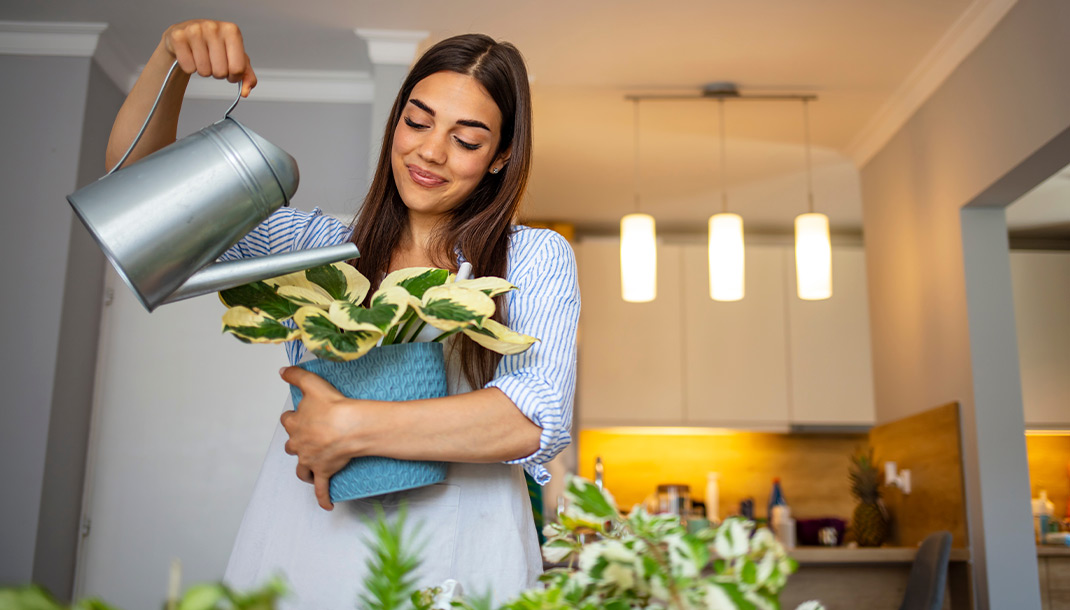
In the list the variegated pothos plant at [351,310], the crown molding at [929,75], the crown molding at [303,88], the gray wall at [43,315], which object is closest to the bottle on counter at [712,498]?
the crown molding at [929,75]

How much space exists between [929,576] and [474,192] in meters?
2.24

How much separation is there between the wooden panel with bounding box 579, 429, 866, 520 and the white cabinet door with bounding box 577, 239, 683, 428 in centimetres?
38

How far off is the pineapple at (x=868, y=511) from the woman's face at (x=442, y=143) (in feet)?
10.4

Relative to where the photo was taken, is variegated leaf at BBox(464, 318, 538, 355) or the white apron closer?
variegated leaf at BBox(464, 318, 538, 355)

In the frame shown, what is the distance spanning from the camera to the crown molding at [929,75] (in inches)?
112

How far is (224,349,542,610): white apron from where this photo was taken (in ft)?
2.68

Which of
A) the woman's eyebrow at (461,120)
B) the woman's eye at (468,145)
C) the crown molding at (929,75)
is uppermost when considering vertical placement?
the crown molding at (929,75)

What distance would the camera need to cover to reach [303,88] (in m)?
3.49

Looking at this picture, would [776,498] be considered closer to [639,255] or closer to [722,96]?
[639,255]

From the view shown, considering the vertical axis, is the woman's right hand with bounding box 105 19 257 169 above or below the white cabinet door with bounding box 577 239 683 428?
below

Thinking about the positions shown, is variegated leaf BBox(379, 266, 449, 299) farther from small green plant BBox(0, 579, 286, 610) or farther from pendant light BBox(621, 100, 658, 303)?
pendant light BBox(621, 100, 658, 303)

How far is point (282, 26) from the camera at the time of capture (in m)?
3.14

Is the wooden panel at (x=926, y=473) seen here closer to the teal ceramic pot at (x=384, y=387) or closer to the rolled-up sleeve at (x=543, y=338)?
the rolled-up sleeve at (x=543, y=338)

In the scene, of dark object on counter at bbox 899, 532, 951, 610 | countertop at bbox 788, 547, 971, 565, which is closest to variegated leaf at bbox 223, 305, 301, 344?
dark object on counter at bbox 899, 532, 951, 610
